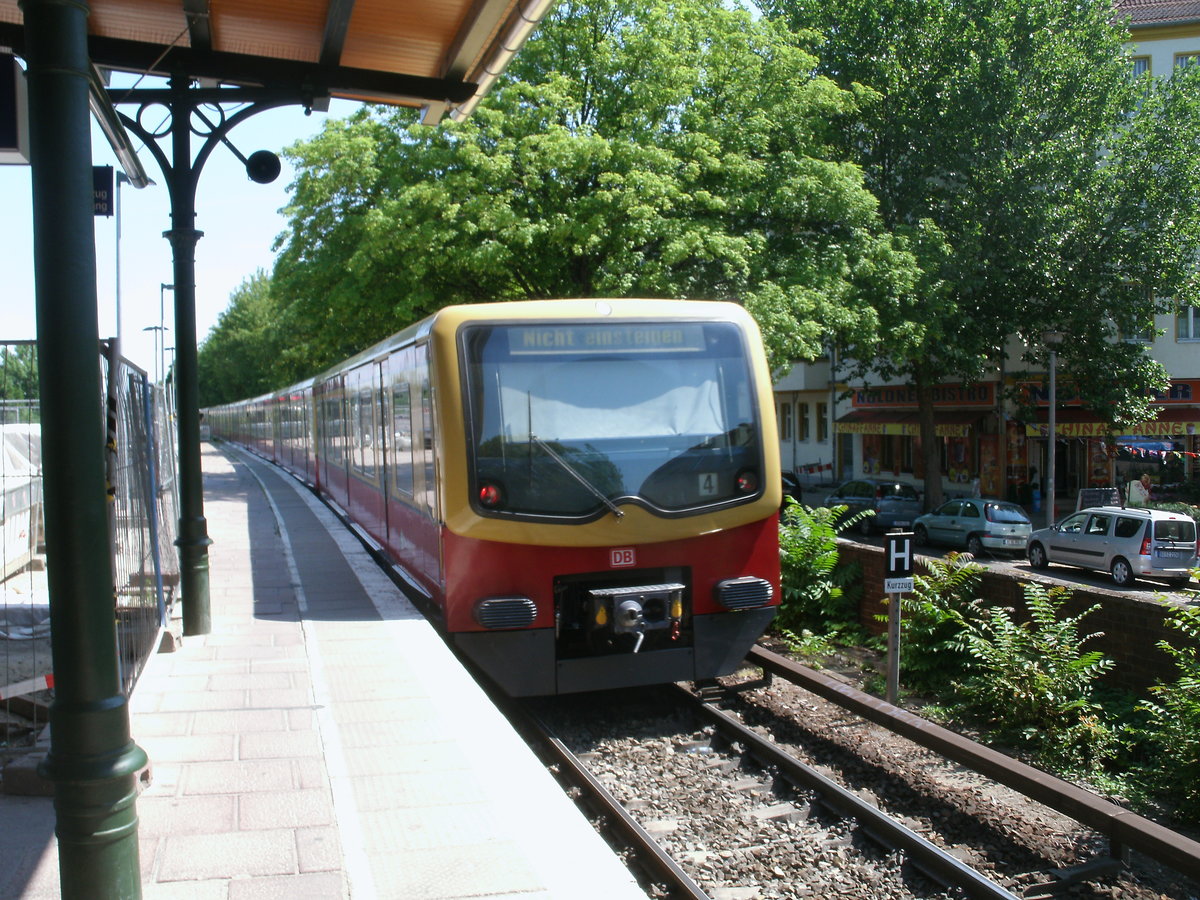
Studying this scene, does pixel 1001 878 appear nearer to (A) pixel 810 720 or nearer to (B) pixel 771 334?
(A) pixel 810 720

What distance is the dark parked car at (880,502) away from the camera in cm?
2945

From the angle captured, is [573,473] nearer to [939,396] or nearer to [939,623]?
[939,623]

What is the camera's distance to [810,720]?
8750mm

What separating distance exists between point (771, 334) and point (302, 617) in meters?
14.3

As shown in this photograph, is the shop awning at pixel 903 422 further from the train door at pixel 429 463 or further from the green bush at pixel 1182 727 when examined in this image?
the train door at pixel 429 463

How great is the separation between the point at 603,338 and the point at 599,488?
116 cm

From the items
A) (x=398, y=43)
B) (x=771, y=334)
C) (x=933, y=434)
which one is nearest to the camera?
(x=398, y=43)

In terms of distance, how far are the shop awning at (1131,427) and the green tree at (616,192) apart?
12176mm

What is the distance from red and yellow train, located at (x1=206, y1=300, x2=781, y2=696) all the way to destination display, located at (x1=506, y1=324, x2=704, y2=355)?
0.01m

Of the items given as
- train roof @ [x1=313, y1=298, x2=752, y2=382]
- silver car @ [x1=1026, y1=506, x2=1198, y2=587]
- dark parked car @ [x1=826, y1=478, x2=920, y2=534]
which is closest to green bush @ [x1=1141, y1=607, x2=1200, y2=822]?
train roof @ [x1=313, y1=298, x2=752, y2=382]

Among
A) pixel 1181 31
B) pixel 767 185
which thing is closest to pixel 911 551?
pixel 767 185

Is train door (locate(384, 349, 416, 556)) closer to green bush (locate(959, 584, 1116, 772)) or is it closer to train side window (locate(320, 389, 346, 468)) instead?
green bush (locate(959, 584, 1116, 772))

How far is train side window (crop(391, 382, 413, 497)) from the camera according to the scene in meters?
10.1

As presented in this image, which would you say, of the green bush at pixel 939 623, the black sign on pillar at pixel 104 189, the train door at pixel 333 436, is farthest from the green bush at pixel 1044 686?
the train door at pixel 333 436
